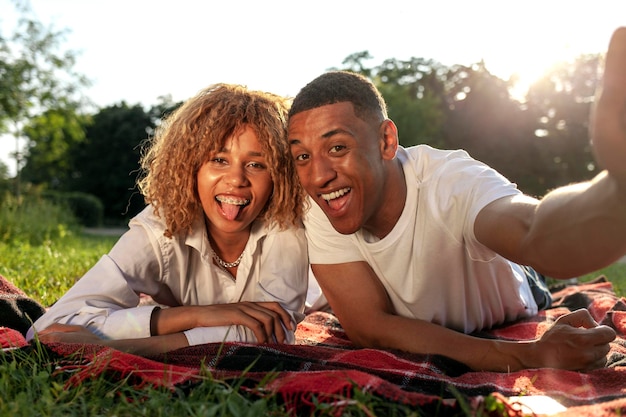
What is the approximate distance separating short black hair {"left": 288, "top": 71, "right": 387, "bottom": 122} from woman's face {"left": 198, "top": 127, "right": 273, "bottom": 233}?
1.16 ft

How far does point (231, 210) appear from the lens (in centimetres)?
353

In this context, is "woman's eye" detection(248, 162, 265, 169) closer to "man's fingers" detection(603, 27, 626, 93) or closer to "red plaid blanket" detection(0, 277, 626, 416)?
"red plaid blanket" detection(0, 277, 626, 416)

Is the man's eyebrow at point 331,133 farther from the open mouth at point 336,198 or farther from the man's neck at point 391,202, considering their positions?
the man's neck at point 391,202

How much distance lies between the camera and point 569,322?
3266 mm

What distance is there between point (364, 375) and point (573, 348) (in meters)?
1.23

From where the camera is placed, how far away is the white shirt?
3248mm

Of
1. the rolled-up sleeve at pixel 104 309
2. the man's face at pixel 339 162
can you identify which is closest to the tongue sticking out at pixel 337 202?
the man's face at pixel 339 162

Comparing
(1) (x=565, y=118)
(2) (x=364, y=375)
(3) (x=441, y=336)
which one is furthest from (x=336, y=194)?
(1) (x=565, y=118)

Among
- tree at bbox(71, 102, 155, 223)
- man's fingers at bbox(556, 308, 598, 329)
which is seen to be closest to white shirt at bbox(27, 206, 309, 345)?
man's fingers at bbox(556, 308, 598, 329)

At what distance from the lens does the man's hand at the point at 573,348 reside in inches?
114

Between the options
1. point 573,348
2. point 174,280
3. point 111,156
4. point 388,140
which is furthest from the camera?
point 111,156

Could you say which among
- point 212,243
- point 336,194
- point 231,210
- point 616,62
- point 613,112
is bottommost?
point 212,243

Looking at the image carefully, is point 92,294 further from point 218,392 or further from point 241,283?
point 218,392

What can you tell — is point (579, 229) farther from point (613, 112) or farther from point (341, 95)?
point (341, 95)
